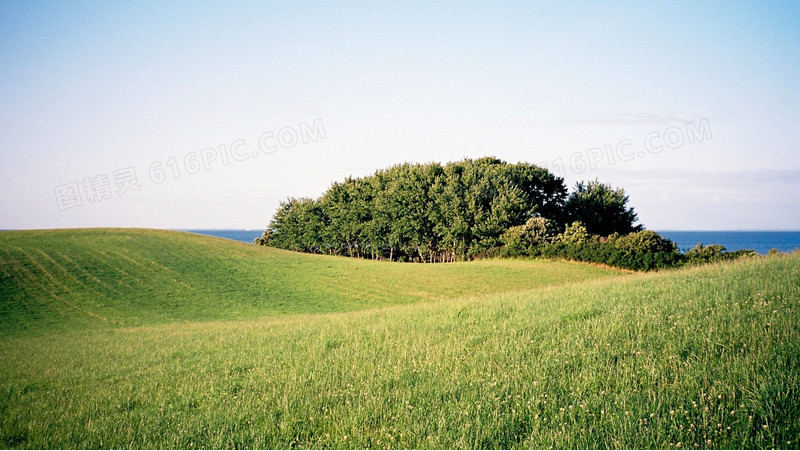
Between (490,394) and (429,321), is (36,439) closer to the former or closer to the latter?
(490,394)

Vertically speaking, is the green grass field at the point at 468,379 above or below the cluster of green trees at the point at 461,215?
below

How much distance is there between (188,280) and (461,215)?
3313 centimetres

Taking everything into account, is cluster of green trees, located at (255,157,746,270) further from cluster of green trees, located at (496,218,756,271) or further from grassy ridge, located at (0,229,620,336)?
grassy ridge, located at (0,229,620,336)

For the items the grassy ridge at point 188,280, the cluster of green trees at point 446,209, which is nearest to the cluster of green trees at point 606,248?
the grassy ridge at point 188,280

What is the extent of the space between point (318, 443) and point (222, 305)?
95.4 ft


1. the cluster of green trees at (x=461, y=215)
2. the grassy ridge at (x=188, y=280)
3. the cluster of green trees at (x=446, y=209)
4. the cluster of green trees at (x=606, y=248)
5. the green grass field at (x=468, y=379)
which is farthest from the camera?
the cluster of green trees at (x=446, y=209)

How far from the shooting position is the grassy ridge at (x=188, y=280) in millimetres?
29188

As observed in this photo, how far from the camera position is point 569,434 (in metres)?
5.18

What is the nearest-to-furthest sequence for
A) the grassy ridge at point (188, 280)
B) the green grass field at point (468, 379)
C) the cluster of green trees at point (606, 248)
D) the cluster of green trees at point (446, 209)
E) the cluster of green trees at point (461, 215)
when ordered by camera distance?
1. the green grass field at point (468, 379)
2. the grassy ridge at point (188, 280)
3. the cluster of green trees at point (606, 248)
4. the cluster of green trees at point (461, 215)
5. the cluster of green trees at point (446, 209)

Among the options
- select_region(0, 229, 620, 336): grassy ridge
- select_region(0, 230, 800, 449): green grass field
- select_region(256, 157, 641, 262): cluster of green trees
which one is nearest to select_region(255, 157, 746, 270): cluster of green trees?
select_region(256, 157, 641, 262): cluster of green trees

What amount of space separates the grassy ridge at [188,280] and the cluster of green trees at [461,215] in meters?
7.72

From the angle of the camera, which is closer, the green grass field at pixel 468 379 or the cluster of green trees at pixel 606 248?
the green grass field at pixel 468 379

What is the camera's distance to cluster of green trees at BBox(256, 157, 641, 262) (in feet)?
185

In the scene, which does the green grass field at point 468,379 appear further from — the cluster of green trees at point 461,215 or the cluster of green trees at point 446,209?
the cluster of green trees at point 446,209
